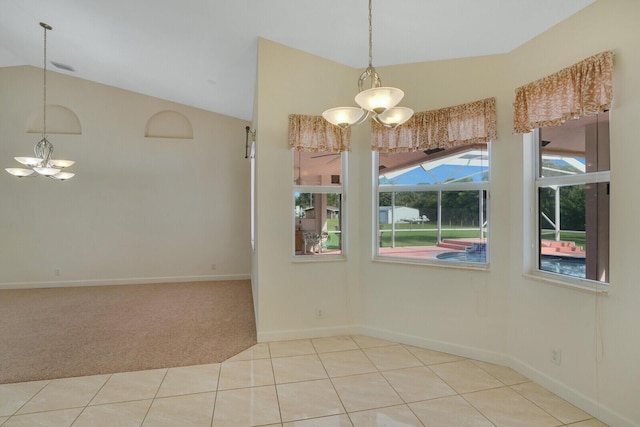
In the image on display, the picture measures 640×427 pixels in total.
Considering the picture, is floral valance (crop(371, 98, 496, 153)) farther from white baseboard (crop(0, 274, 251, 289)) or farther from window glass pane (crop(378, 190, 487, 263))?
white baseboard (crop(0, 274, 251, 289))

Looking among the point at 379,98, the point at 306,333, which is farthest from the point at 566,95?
the point at 306,333

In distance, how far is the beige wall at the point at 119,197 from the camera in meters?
5.27

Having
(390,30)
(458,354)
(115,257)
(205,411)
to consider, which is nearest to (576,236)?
(458,354)

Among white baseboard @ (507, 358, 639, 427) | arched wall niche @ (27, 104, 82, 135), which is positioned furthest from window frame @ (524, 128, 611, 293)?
arched wall niche @ (27, 104, 82, 135)

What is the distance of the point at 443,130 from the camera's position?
2908mm

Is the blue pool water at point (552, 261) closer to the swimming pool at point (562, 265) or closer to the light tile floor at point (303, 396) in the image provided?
the swimming pool at point (562, 265)

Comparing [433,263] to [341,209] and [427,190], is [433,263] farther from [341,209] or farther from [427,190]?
[341,209]

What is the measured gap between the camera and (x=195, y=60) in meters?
3.88

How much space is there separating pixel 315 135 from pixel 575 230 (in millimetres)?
2391

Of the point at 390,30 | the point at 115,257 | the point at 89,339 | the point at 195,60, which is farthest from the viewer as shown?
the point at 115,257

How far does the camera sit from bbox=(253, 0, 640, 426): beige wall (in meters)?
1.91

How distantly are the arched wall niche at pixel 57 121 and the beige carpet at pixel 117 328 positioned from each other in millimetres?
2815

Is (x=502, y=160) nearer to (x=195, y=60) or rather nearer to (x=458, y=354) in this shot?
(x=458, y=354)

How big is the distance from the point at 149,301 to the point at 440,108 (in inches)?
190
